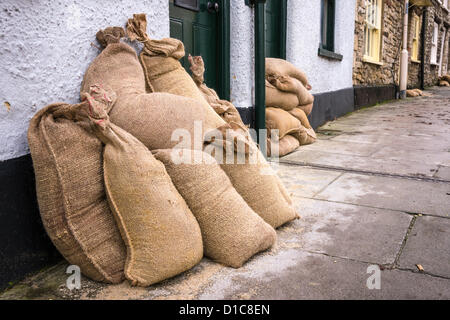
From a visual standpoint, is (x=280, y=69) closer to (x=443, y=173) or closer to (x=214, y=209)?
(x=443, y=173)

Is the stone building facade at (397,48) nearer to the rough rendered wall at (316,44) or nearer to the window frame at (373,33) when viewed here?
the window frame at (373,33)

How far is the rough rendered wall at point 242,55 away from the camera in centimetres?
391

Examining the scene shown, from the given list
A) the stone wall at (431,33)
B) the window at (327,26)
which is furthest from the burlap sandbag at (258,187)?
the stone wall at (431,33)

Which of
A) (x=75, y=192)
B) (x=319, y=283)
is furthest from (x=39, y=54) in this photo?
(x=319, y=283)

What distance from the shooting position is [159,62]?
239 cm

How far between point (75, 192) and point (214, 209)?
570 mm

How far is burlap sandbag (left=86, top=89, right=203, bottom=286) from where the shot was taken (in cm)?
158

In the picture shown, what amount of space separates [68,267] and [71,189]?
41cm

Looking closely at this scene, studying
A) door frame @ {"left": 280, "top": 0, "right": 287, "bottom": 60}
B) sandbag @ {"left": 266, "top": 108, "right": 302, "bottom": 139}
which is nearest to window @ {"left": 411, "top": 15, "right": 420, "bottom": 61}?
door frame @ {"left": 280, "top": 0, "right": 287, "bottom": 60}

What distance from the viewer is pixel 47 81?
1.85 meters

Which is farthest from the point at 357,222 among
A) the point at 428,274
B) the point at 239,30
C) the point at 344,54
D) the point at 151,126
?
the point at 344,54

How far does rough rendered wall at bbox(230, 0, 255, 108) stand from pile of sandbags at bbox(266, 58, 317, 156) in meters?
0.23
